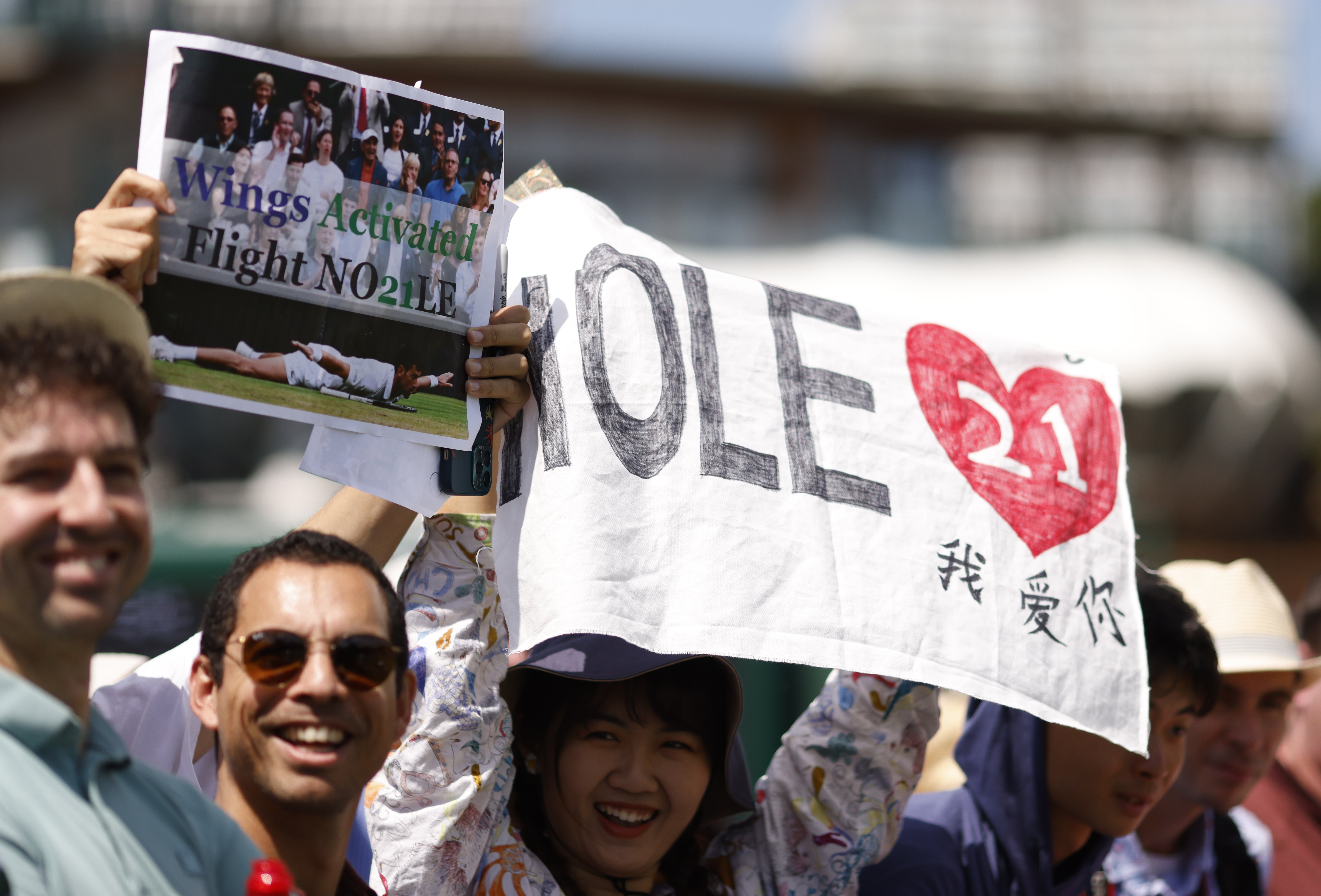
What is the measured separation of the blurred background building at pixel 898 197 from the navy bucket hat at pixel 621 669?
10397 mm

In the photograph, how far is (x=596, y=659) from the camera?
88.2 inches

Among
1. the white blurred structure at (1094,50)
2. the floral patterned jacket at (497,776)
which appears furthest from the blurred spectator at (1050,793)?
the white blurred structure at (1094,50)

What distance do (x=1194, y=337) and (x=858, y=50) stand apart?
14043mm

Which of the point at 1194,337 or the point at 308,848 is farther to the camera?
the point at 1194,337

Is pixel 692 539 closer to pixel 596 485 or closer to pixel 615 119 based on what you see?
pixel 596 485

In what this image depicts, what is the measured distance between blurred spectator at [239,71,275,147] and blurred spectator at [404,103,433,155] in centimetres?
20

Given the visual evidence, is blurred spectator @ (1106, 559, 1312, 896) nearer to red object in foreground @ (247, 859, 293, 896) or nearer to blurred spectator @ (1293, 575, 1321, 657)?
blurred spectator @ (1293, 575, 1321, 657)

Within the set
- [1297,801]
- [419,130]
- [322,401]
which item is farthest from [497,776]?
[1297,801]

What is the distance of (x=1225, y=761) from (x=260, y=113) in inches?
95.9

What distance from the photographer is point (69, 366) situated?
1281 millimetres

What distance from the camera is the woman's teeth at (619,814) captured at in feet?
7.26

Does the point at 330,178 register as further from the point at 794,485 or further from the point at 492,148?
the point at 794,485

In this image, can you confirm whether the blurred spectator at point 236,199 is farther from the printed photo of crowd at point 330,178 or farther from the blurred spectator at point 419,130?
the blurred spectator at point 419,130

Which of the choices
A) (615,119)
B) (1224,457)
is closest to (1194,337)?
(1224,457)
